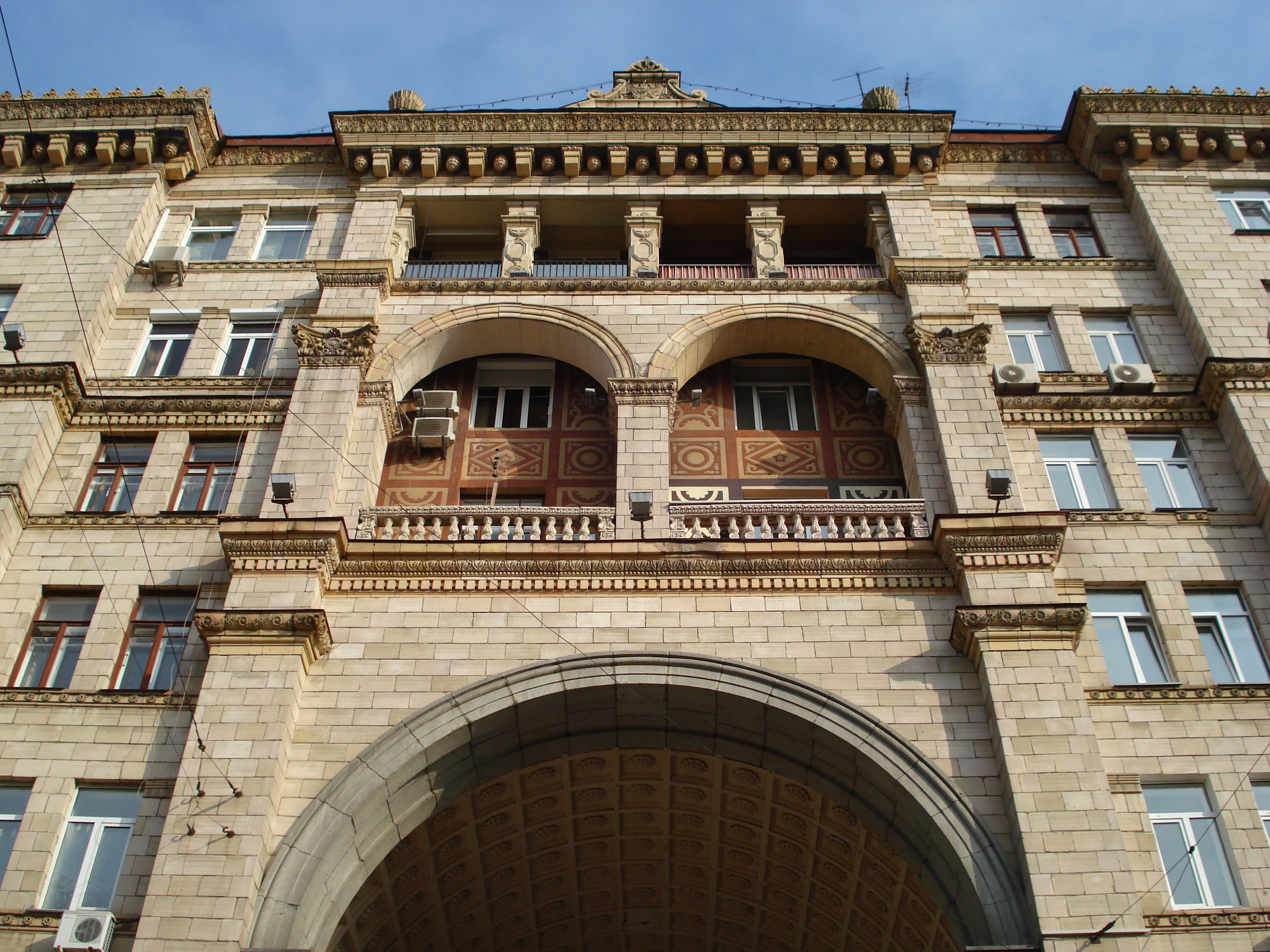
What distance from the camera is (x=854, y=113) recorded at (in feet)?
78.3

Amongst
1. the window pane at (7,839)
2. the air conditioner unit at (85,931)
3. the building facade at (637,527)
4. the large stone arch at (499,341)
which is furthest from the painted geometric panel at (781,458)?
the window pane at (7,839)

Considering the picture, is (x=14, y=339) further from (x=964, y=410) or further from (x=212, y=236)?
(x=964, y=410)

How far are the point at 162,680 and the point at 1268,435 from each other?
16.7m

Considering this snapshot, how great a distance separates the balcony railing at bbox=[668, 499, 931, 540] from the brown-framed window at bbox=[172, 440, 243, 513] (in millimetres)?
7073

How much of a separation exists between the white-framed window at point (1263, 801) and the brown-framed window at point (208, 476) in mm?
14837

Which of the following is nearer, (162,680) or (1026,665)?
(1026,665)

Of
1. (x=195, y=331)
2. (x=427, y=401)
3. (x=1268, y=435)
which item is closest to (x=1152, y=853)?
(x=1268, y=435)

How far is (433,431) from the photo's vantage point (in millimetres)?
20234

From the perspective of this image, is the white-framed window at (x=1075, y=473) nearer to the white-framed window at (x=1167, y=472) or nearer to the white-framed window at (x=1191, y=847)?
the white-framed window at (x=1167, y=472)

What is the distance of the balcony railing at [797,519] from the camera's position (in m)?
17.7

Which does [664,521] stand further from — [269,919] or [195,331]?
[195,331]

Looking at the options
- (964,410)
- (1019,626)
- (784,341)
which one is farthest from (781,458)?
(1019,626)

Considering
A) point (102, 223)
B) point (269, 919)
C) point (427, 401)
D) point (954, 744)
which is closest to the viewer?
point (269, 919)

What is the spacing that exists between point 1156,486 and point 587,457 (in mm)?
9028
